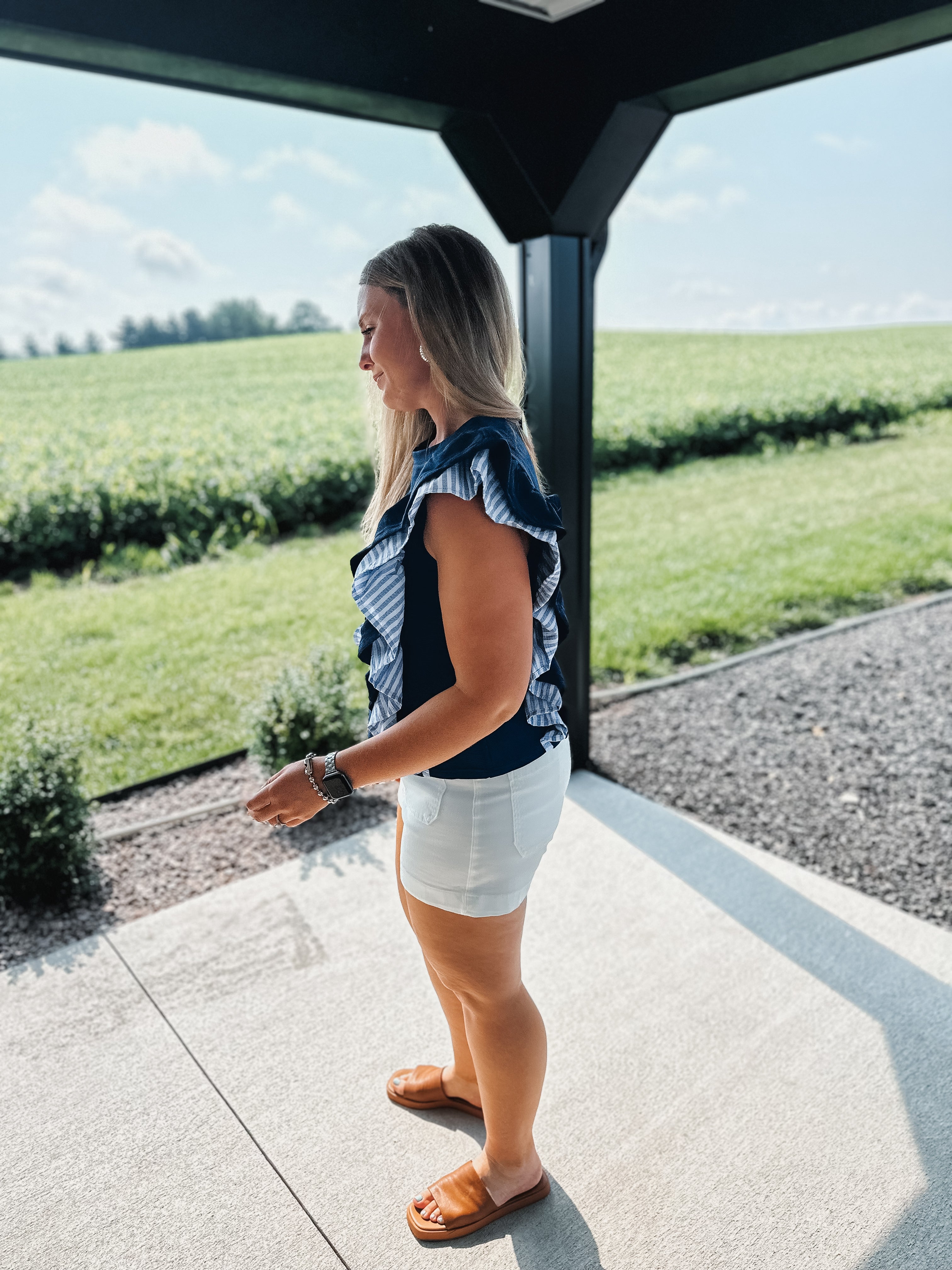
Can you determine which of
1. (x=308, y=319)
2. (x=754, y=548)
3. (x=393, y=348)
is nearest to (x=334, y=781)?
(x=393, y=348)

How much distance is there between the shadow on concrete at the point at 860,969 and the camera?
1.65 m

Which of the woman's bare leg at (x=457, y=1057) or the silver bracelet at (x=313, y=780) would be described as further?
the woman's bare leg at (x=457, y=1057)

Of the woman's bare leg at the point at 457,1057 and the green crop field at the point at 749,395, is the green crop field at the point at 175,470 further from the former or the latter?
the green crop field at the point at 749,395

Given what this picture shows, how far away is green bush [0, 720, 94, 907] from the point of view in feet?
8.97

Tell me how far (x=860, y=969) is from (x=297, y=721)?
2.12m

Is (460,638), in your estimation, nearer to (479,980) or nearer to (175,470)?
(479,980)

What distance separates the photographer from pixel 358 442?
10555 mm

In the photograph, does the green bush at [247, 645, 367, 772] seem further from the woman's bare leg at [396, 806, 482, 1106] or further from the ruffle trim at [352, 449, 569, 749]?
the ruffle trim at [352, 449, 569, 749]

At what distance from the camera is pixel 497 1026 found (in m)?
1.53

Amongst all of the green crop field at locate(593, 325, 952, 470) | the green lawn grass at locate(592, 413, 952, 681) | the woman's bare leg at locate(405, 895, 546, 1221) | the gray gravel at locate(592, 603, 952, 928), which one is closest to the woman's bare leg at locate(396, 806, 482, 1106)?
the woman's bare leg at locate(405, 895, 546, 1221)

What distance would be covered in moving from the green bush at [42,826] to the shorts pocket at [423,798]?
1.81 m

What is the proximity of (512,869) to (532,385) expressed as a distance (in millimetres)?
2106

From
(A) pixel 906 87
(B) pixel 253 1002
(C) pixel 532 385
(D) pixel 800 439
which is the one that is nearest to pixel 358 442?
(D) pixel 800 439

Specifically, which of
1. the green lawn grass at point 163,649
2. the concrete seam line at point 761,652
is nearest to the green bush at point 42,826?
the green lawn grass at point 163,649
